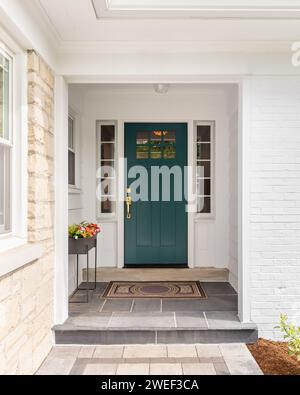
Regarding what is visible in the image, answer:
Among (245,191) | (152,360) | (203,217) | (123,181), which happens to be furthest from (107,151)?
(152,360)

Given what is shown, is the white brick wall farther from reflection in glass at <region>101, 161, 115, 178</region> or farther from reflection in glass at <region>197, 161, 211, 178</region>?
reflection in glass at <region>101, 161, 115, 178</region>

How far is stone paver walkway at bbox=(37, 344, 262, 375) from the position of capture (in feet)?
9.77

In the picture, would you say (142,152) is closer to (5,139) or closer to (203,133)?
(203,133)

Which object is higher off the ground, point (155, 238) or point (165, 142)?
point (165, 142)

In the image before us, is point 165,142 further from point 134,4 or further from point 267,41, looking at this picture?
point 134,4

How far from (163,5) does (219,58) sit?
85cm

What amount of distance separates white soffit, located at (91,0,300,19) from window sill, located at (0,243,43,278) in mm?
1799

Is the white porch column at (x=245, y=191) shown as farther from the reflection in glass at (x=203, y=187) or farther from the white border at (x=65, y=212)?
the reflection in glass at (x=203, y=187)

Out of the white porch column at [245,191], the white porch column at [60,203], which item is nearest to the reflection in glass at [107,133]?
the white porch column at [60,203]

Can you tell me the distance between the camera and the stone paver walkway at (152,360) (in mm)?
2979

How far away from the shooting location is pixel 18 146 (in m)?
2.94

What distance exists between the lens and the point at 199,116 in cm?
533

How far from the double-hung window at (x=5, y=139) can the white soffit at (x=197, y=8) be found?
787 millimetres
